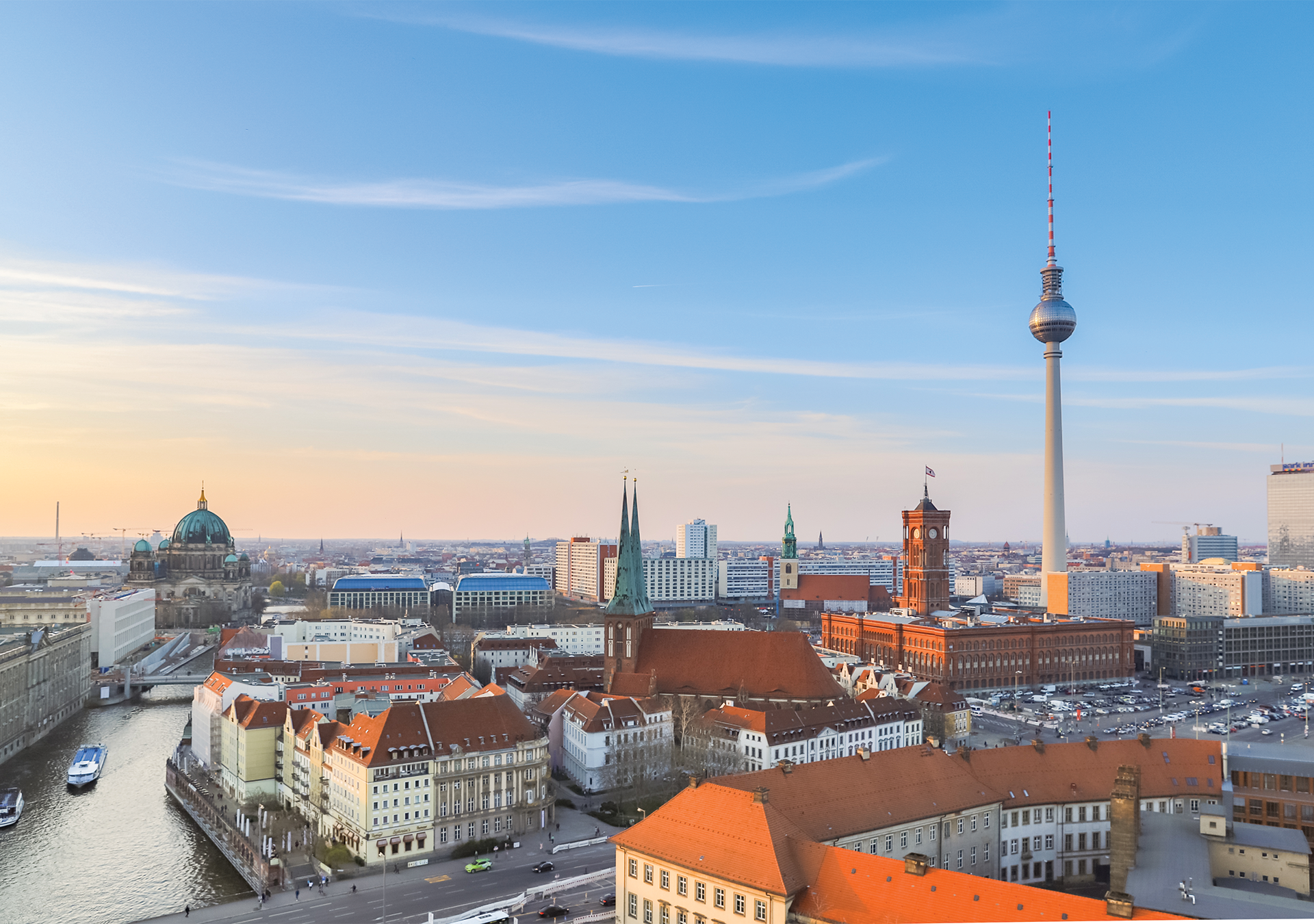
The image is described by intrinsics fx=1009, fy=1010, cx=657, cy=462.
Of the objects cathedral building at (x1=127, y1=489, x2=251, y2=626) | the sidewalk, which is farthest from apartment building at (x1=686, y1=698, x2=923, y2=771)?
cathedral building at (x1=127, y1=489, x2=251, y2=626)

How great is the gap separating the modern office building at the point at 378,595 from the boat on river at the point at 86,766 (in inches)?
3567

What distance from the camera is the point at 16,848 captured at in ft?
166

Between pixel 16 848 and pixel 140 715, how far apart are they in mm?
40637

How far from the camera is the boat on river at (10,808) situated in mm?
54188

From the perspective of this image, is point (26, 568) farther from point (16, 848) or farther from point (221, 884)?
point (221, 884)

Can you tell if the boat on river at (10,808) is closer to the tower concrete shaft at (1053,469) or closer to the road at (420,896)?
the road at (420,896)

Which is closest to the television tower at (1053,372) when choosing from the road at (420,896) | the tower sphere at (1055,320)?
the tower sphere at (1055,320)

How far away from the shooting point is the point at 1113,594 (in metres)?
162

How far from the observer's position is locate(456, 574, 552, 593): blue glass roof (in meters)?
165

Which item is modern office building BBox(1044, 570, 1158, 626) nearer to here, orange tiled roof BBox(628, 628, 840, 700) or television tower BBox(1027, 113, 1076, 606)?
television tower BBox(1027, 113, 1076, 606)

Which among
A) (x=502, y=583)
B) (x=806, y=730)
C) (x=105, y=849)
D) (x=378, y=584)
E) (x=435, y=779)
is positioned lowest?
(x=105, y=849)

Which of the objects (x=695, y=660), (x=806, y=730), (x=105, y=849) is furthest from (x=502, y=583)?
(x=105, y=849)

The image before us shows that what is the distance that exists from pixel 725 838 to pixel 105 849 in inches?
1382

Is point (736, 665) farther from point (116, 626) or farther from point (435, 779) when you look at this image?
point (116, 626)
